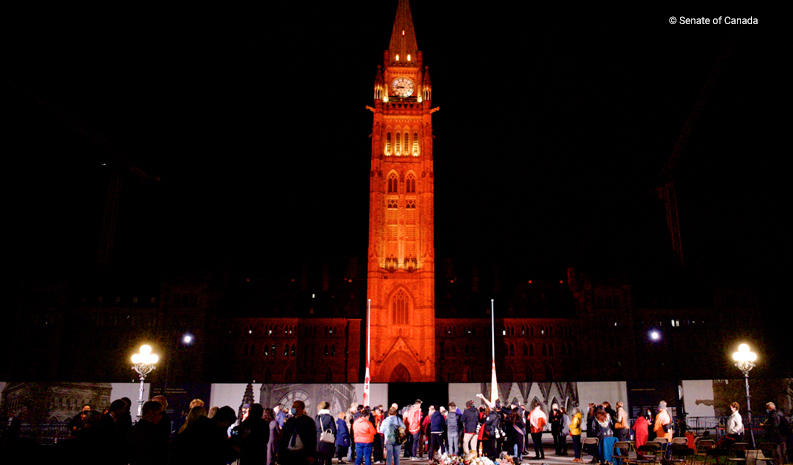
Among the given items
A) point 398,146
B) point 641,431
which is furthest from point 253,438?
point 398,146

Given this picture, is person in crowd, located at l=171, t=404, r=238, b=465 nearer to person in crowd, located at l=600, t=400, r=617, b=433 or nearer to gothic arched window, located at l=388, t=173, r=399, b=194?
person in crowd, located at l=600, t=400, r=617, b=433

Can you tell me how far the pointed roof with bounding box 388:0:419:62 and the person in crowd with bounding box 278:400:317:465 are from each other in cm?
6473

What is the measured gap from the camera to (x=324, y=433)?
1398cm

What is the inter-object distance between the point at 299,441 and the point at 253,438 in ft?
4.90

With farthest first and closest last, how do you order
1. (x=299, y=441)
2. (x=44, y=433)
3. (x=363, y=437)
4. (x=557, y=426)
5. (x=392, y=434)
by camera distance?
1. (x=44, y=433)
2. (x=557, y=426)
3. (x=392, y=434)
4. (x=363, y=437)
5. (x=299, y=441)

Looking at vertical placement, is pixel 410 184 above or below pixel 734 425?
above

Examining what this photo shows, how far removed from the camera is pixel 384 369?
57.6 metres

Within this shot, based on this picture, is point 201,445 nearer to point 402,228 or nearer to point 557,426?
point 557,426

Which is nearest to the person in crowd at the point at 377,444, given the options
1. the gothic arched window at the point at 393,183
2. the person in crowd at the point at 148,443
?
the person in crowd at the point at 148,443

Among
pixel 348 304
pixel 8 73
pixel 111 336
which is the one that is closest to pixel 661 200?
pixel 348 304

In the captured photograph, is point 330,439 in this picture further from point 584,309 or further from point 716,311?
point 716,311

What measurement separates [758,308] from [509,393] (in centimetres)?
4871

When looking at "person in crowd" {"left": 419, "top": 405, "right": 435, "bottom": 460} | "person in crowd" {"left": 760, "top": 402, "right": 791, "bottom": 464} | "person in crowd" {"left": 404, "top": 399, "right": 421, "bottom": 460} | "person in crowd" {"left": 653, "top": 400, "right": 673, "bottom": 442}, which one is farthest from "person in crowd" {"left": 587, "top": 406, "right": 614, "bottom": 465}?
"person in crowd" {"left": 404, "top": 399, "right": 421, "bottom": 460}

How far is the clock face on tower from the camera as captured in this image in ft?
227
